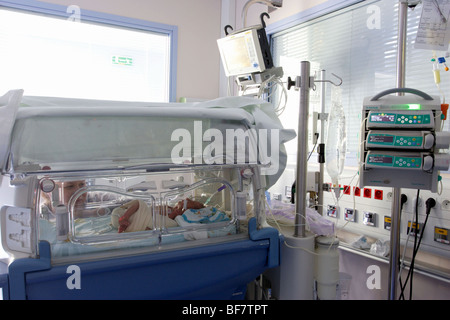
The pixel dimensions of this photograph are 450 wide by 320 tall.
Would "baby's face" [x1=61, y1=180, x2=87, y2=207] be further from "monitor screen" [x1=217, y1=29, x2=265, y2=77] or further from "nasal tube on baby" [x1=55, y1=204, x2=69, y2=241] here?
"monitor screen" [x1=217, y1=29, x2=265, y2=77]

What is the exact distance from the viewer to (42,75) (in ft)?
9.68

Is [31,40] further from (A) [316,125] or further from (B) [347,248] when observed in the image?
(B) [347,248]

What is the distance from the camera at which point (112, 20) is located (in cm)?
311

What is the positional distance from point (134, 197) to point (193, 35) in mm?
2482

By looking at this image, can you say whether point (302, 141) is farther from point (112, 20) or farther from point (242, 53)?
point (112, 20)

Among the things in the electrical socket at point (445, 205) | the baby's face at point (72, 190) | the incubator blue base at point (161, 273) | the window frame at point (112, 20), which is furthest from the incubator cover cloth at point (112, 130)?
the window frame at point (112, 20)

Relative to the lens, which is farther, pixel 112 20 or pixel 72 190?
pixel 112 20

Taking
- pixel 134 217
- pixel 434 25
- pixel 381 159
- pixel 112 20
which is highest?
pixel 112 20

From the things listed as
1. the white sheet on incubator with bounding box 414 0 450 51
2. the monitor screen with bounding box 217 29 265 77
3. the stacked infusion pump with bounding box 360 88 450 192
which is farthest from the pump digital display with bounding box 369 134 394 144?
the monitor screen with bounding box 217 29 265 77

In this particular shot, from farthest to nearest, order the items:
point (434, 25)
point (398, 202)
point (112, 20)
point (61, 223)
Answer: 1. point (112, 20)
2. point (398, 202)
3. point (434, 25)
4. point (61, 223)

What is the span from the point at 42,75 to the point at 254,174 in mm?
2351

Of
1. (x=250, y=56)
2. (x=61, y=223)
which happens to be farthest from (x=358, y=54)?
(x=61, y=223)
